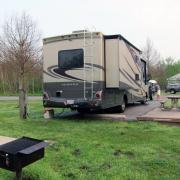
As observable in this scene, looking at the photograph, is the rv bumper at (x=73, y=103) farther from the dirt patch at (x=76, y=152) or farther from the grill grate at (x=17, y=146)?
the grill grate at (x=17, y=146)

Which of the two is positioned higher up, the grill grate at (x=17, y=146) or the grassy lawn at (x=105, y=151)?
the grill grate at (x=17, y=146)

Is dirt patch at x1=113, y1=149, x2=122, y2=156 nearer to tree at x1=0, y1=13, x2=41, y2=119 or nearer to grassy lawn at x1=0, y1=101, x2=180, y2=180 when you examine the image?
grassy lawn at x1=0, y1=101, x2=180, y2=180

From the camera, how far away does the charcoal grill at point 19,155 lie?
454cm

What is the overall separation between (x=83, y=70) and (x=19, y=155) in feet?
24.4

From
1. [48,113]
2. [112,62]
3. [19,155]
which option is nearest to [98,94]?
[112,62]

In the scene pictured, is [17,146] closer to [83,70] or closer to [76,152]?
[76,152]

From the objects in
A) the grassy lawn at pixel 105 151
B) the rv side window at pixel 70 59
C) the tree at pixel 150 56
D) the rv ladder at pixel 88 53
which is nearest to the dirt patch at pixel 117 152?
the grassy lawn at pixel 105 151

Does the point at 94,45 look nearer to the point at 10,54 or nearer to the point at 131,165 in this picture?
the point at 131,165

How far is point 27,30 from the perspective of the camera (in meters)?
20.4

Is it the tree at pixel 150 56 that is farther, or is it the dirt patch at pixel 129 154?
the tree at pixel 150 56

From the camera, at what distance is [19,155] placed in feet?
14.8

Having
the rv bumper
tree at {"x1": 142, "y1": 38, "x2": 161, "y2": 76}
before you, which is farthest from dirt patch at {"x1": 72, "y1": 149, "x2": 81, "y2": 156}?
tree at {"x1": 142, "y1": 38, "x2": 161, "y2": 76}

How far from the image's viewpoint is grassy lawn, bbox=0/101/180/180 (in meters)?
5.48

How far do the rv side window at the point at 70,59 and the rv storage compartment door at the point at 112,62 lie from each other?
0.91 m
